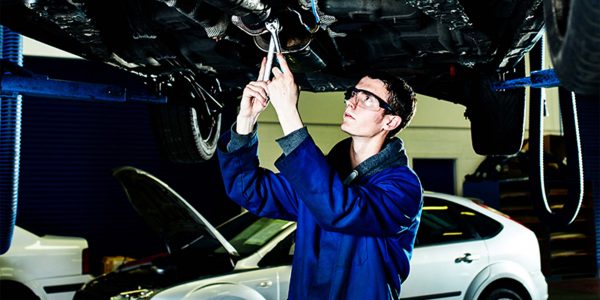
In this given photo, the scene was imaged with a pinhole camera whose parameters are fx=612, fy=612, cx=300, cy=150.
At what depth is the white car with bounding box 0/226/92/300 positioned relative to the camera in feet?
14.7

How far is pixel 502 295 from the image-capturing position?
4691 mm

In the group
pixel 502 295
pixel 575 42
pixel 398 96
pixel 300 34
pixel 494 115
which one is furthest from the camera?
pixel 502 295

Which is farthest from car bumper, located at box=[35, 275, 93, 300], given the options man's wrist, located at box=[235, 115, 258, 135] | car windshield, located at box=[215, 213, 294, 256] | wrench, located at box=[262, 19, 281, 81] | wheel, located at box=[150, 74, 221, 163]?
wrench, located at box=[262, 19, 281, 81]

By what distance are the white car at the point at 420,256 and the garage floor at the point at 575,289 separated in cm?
256

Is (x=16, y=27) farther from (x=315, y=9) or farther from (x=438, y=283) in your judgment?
(x=438, y=283)

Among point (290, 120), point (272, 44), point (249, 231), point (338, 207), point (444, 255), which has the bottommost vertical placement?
point (444, 255)

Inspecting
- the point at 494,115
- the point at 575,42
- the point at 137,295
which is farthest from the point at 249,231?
the point at 575,42

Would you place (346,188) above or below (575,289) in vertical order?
above

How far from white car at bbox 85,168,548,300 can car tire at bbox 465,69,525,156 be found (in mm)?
1374

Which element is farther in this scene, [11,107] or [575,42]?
[11,107]

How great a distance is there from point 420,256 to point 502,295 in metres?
0.86

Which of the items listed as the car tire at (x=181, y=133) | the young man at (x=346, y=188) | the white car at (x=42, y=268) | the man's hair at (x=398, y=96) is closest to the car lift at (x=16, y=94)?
the car tire at (x=181, y=133)

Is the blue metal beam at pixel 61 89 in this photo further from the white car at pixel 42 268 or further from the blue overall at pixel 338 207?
the white car at pixel 42 268

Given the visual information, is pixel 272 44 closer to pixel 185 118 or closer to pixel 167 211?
pixel 185 118
